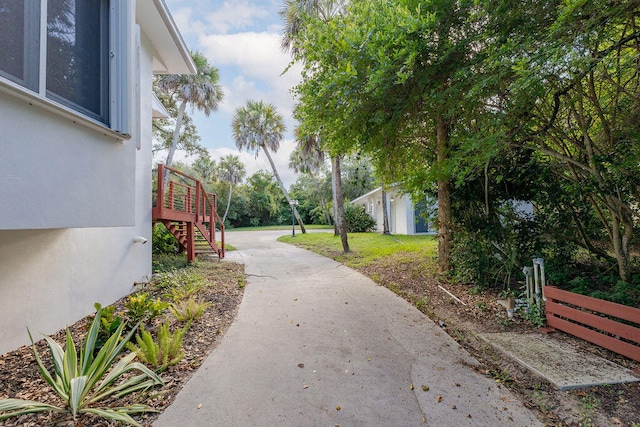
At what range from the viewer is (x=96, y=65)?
2961mm

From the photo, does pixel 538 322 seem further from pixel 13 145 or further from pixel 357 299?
pixel 13 145

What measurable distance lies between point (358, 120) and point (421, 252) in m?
5.89

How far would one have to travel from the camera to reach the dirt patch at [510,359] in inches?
92.8

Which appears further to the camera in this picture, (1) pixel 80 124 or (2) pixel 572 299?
(2) pixel 572 299

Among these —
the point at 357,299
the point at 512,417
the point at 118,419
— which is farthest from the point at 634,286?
the point at 118,419

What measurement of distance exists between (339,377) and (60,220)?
9.57 ft

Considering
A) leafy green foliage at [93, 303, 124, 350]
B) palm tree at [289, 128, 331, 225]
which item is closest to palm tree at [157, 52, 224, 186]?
palm tree at [289, 128, 331, 225]

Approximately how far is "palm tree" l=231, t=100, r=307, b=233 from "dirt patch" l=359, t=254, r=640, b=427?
15.5 m

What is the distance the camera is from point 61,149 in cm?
247

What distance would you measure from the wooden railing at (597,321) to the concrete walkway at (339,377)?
1.51 metres

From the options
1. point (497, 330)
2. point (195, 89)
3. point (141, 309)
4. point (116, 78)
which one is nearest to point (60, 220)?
point (116, 78)

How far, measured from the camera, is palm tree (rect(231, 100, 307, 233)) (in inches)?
813

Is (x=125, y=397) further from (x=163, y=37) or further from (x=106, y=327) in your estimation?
(x=163, y=37)

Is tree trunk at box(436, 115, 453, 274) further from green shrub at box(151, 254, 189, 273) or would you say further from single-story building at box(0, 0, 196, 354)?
green shrub at box(151, 254, 189, 273)
